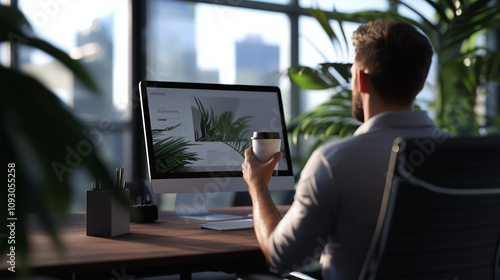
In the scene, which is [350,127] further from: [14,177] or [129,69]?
[14,177]

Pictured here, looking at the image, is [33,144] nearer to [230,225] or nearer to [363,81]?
[363,81]

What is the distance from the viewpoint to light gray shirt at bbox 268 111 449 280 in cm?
100

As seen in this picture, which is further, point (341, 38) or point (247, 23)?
point (247, 23)

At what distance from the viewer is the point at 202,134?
1.83 metres

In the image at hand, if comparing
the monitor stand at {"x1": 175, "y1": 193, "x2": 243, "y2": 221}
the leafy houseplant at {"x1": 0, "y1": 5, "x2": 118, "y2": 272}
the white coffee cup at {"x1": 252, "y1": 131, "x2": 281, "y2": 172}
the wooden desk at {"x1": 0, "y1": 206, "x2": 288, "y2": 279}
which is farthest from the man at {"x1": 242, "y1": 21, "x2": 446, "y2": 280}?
the leafy houseplant at {"x1": 0, "y1": 5, "x2": 118, "y2": 272}

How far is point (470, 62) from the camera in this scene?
385 centimetres

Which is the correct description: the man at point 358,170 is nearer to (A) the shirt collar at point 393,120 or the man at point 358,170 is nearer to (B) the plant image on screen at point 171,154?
(A) the shirt collar at point 393,120

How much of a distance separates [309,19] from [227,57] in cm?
88

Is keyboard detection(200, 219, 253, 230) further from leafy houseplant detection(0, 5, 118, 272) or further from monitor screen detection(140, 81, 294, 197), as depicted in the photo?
leafy houseplant detection(0, 5, 118, 272)

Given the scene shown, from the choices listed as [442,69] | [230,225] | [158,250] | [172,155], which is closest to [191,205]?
[172,155]

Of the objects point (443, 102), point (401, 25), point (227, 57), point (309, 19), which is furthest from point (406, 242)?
point (309, 19)

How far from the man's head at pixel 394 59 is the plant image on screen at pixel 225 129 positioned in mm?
794

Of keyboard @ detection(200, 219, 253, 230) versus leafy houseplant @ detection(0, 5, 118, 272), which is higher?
leafy houseplant @ detection(0, 5, 118, 272)

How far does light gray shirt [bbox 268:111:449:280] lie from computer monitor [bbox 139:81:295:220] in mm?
757
